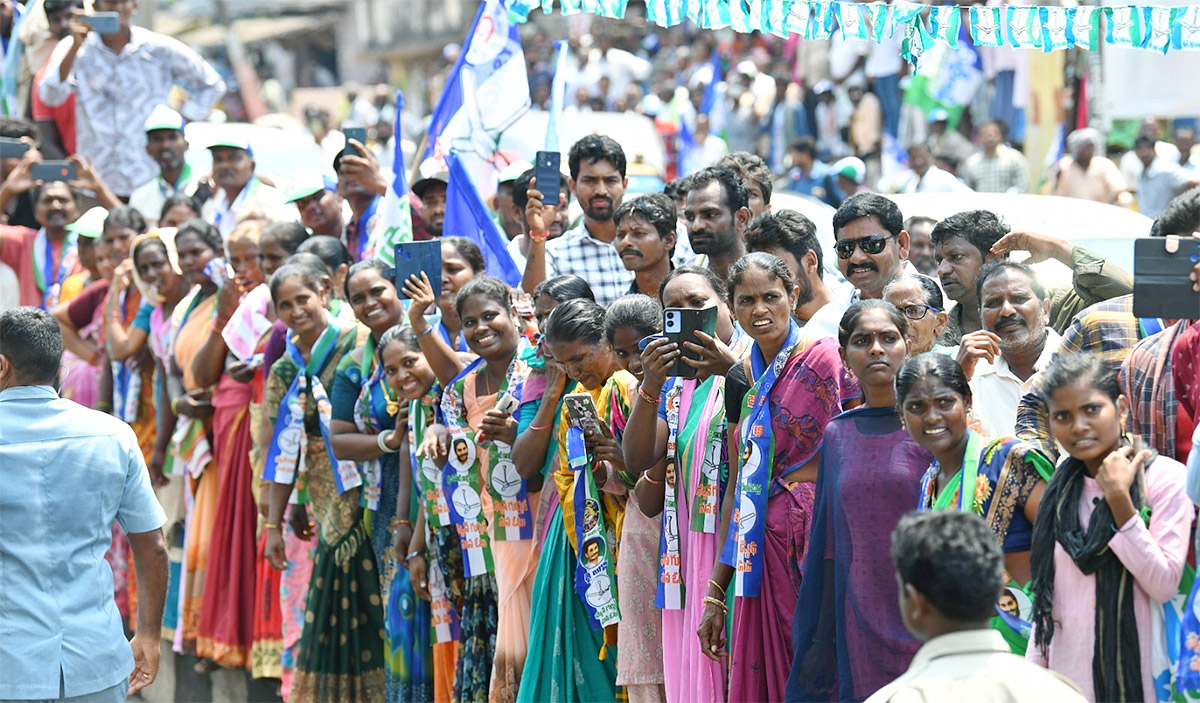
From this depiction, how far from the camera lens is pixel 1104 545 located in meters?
3.93

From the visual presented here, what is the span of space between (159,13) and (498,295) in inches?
1424

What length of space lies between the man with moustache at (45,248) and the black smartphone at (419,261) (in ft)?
15.1

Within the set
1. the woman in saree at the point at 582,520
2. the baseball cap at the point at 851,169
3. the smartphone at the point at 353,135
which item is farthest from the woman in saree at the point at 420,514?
the baseball cap at the point at 851,169

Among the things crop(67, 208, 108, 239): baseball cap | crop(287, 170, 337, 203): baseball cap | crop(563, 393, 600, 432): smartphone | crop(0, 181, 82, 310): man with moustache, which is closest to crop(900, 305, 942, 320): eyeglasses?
crop(563, 393, 600, 432): smartphone

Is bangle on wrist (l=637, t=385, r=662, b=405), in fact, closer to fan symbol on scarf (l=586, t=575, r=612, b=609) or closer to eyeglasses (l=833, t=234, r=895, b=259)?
fan symbol on scarf (l=586, t=575, r=612, b=609)

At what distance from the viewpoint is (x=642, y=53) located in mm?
23594

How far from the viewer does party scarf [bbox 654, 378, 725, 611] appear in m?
5.26

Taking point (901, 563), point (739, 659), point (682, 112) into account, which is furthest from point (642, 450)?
point (682, 112)

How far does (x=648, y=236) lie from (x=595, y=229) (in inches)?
36.2

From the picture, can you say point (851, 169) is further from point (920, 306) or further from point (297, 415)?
point (920, 306)

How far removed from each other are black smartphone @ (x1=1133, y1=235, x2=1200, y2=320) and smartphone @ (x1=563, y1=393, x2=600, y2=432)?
6.59 ft

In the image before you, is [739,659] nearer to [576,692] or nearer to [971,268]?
[576,692]

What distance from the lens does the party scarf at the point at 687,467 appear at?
17.3ft

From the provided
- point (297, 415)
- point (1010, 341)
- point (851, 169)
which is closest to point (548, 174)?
point (297, 415)
